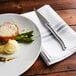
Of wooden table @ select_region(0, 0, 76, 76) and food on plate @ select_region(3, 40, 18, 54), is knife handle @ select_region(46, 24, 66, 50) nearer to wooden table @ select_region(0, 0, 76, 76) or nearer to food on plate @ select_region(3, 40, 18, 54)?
wooden table @ select_region(0, 0, 76, 76)

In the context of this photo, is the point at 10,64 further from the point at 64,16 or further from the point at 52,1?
the point at 52,1

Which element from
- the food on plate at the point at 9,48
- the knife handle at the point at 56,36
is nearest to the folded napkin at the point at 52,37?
the knife handle at the point at 56,36

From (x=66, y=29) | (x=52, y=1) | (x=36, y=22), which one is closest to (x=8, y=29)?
(x=36, y=22)

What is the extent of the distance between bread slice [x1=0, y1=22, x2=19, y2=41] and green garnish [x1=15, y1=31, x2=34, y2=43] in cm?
2

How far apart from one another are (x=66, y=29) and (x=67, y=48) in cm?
13

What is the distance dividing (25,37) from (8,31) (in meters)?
0.09

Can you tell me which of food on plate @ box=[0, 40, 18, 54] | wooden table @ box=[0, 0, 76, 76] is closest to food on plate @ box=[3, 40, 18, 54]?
food on plate @ box=[0, 40, 18, 54]

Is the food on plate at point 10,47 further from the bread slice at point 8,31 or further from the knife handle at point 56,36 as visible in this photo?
the knife handle at point 56,36

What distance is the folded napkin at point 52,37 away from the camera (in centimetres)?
80

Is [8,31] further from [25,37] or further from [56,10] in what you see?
[56,10]

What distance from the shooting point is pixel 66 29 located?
0.92 m

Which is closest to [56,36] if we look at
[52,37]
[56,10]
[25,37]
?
[52,37]

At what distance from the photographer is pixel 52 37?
0.89 meters

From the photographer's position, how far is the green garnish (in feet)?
2.75
